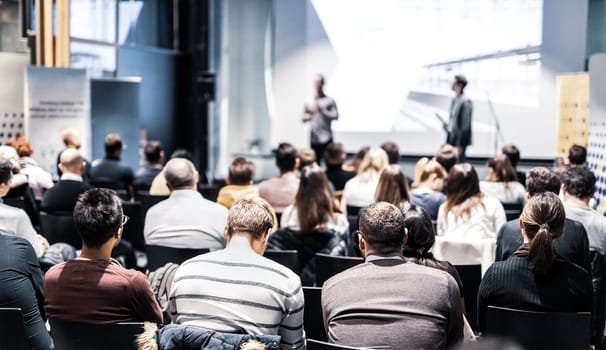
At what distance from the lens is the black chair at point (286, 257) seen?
4.34m

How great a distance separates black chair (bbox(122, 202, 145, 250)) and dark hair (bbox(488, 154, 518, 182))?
277 centimetres

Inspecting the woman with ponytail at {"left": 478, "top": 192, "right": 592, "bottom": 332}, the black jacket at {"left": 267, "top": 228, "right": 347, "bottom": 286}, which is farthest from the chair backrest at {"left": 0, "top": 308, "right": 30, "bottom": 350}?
the black jacket at {"left": 267, "top": 228, "right": 347, "bottom": 286}

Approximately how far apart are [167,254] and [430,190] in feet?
7.25

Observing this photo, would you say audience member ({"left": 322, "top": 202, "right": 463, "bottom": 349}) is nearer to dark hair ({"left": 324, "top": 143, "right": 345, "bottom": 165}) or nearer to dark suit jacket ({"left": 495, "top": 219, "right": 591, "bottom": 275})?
dark suit jacket ({"left": 495, "top": 219, "right": 591, "bottom": 275})

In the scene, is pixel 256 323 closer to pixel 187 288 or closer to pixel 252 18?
pixel 187 288

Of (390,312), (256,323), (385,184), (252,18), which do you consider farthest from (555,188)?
(252,18)

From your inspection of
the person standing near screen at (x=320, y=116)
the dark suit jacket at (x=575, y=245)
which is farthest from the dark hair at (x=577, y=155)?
the person standing near screen at (x=320, y=116)

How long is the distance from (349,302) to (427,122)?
385 inches

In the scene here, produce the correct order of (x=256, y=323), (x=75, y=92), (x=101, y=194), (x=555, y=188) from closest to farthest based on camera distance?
(x=256, y=323) < (x=101, y=194) < (x=555, y=188) < (x=75, y=92)

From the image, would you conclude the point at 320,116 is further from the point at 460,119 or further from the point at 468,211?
the point at 468,211

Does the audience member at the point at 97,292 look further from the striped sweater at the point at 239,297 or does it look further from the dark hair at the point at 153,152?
the dark hair at the point at 153,152

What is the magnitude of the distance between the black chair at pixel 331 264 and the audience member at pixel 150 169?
384cm

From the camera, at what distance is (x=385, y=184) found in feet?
17.5

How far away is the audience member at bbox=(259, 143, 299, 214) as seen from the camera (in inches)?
244
